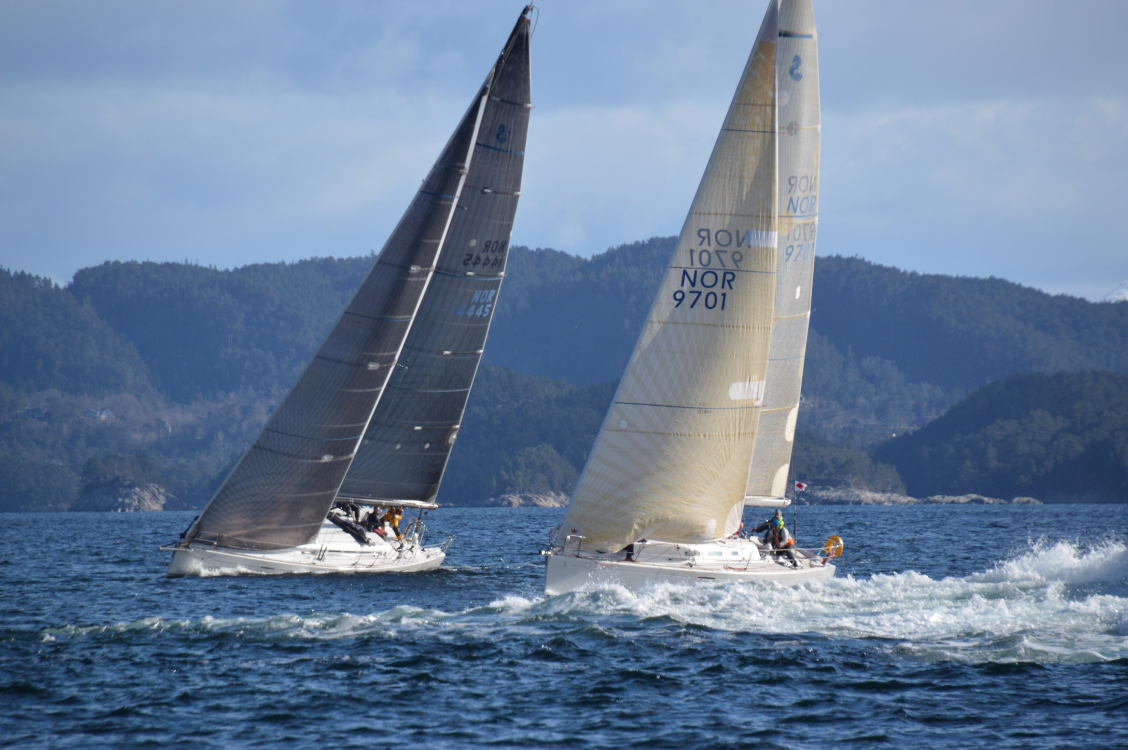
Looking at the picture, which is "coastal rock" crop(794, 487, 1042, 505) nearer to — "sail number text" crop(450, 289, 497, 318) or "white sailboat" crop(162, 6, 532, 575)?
"sail number text" crop(450, 289, 497, 318)

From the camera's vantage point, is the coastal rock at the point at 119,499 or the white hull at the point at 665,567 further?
the coastal rock at the point at 119,499

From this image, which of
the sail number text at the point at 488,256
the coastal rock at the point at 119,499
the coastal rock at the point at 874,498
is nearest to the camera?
the sail number text at the point at 488,256

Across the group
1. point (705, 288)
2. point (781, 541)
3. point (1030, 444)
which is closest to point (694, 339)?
point (705, 288)

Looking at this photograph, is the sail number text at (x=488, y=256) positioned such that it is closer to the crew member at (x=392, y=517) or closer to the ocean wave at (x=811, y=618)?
the crew member at (x=392, y=517)

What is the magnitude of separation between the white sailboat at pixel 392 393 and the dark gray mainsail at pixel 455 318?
33mm

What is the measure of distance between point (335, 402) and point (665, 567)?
10.0m

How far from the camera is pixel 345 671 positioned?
15945 millimetres

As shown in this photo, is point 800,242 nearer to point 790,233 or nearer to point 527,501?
point 790,233

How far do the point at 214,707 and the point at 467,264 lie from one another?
17.6 metres

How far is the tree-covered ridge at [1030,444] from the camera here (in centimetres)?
15862

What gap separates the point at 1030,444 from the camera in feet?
551

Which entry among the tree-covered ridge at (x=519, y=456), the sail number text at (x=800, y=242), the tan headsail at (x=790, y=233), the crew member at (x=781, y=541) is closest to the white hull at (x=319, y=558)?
the tan headsail at (x=790, y=233)

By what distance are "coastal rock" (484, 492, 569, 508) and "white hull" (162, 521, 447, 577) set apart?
14026 cm

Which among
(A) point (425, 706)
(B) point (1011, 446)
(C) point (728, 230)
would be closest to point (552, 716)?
(A) point (425, 706)
